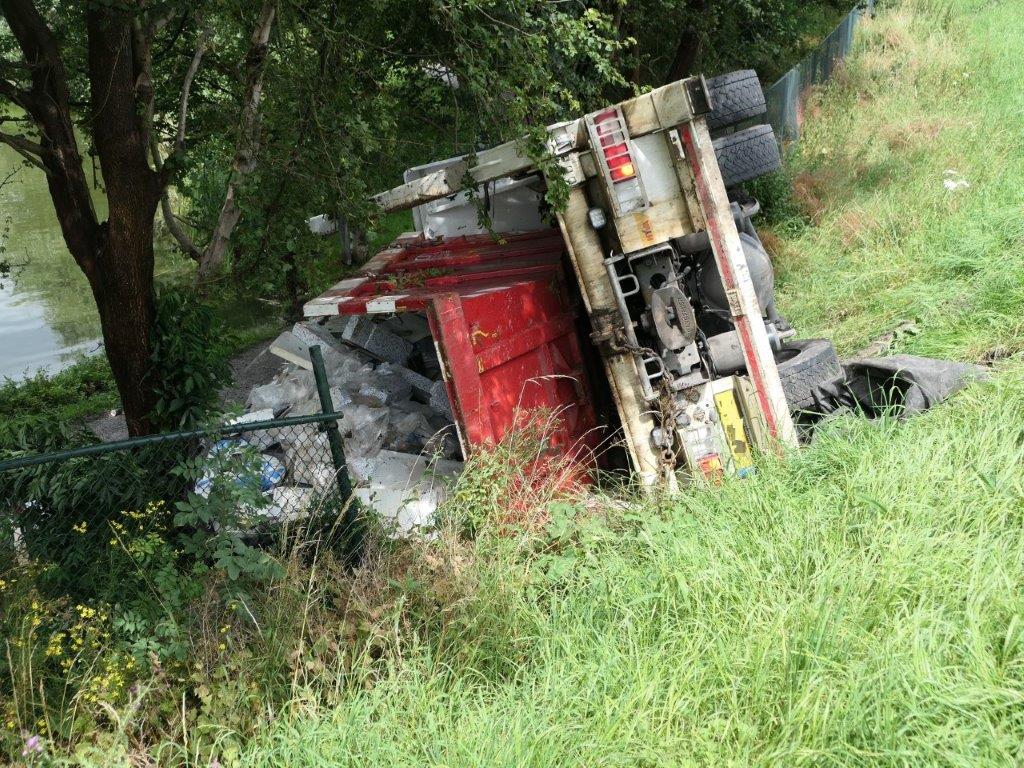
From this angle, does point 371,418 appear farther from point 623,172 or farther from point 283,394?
point 623,172

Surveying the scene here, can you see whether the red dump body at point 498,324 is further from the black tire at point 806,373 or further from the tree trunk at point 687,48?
the tree trunk at point 687,48

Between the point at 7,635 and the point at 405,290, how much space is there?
287 cm

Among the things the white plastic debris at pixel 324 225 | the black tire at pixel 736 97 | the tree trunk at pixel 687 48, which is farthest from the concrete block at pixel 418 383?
the tree trunk at pixel 687 48

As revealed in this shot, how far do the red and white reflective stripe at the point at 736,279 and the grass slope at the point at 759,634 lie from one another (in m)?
0.46

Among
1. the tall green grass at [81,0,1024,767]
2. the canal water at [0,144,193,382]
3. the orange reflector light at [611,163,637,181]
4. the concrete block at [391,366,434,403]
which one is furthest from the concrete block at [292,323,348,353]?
the canal water at [0,144,193,382]

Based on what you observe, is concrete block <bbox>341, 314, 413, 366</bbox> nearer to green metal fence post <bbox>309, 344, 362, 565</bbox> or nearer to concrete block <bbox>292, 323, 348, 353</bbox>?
concrete block <bbox>292, 323, 348, 353</bbox>

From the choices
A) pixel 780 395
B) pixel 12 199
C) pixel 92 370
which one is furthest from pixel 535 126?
pixel 12 199

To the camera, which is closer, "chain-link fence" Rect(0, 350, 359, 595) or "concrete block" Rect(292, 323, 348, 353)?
"chain-link fence" Rect(0, 350, 359, 595)

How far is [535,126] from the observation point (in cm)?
449

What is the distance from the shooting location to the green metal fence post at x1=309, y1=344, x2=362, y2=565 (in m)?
4.28

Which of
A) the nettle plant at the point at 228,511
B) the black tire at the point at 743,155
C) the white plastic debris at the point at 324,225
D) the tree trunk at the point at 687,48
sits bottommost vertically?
the nettle plant at the point at 228,511

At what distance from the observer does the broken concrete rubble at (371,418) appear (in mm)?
4918

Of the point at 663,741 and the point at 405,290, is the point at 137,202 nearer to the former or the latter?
the point at 405,290

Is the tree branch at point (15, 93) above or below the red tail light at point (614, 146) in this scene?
above
